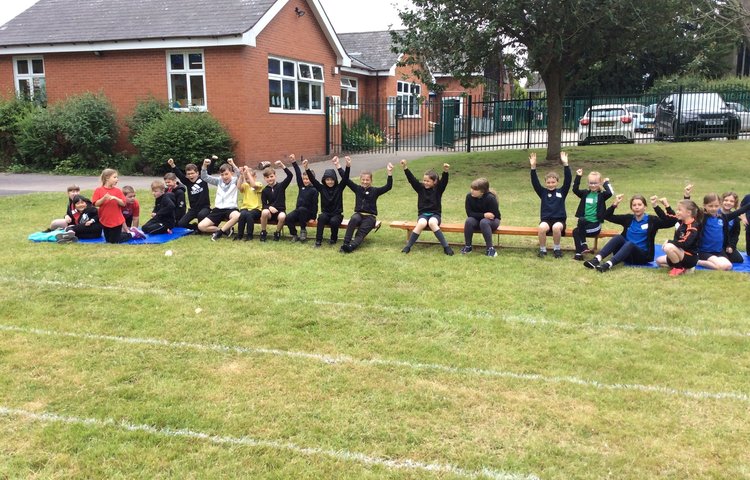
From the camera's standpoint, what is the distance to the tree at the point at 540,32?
14742 millimetres

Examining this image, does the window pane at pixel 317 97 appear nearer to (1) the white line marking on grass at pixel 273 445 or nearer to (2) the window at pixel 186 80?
(2) the window at pixel 186 80

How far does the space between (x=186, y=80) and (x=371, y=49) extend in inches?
640

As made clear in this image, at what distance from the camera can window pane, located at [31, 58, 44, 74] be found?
2060 centimetres

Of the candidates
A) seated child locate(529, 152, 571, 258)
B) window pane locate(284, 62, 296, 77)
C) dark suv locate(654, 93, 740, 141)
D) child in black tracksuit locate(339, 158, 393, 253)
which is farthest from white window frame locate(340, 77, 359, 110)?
seated child locate(529, 152, 571, 258)

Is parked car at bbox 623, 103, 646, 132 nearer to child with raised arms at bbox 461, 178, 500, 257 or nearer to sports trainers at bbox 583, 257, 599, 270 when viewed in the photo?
child with raised arms at bbox 461, 178, 500, 257

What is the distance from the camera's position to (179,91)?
63.7ft

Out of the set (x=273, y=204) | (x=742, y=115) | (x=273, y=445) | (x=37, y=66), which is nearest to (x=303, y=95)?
(x=37, y=66)

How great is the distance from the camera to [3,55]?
20.8 meters

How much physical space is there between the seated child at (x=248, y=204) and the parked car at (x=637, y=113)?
18272 mm

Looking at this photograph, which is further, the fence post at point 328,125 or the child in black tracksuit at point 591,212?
the fence post at point 328,125

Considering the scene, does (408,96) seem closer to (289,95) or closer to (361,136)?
(361,136)

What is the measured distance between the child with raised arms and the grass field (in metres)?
0.38

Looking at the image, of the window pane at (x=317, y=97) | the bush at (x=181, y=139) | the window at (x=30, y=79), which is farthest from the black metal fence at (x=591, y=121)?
the window at (x=30, y=79)

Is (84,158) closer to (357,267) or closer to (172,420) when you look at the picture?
(357,267)
